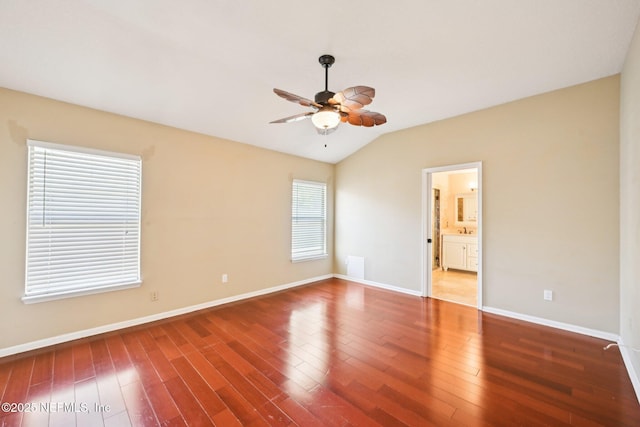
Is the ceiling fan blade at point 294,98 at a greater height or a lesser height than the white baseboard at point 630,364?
greater

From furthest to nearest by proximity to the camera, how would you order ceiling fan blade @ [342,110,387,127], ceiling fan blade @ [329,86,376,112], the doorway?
1. the doorway
2. ceiling fan blade @ [342,110,387,127]
3. ceiling fan blade @ [329,86,376,112]

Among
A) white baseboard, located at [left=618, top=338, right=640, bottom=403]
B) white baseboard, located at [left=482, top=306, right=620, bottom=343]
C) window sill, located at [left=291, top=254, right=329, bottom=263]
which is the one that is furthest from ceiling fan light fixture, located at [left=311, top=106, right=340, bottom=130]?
white baseboard, located at [left=482, top=306, right=620, bottom=343]

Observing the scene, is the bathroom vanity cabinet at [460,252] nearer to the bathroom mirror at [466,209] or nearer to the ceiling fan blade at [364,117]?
the bathroom mirror at [466,209]

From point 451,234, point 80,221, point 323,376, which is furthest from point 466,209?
point 80,221

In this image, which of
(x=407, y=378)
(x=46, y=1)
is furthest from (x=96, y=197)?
(x=407, y=378)

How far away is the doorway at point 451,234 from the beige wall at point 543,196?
17cm

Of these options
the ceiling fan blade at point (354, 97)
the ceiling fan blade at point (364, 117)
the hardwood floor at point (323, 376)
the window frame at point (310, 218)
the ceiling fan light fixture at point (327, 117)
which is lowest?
the hardwood floor at point (323, 376)

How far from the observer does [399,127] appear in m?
4.72

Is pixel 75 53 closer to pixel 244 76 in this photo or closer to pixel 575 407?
pixel 244 76

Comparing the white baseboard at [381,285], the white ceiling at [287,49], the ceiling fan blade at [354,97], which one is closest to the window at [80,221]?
the white ceiling at [287,49]

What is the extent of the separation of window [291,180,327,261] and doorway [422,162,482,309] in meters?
2.12

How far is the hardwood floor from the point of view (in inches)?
72.9

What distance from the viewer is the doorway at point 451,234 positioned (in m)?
4.51

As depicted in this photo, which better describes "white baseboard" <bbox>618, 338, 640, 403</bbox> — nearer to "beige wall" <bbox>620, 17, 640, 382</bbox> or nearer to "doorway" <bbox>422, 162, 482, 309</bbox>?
"beige wall" <bbox>620, 17, 640, 382</bbox>
